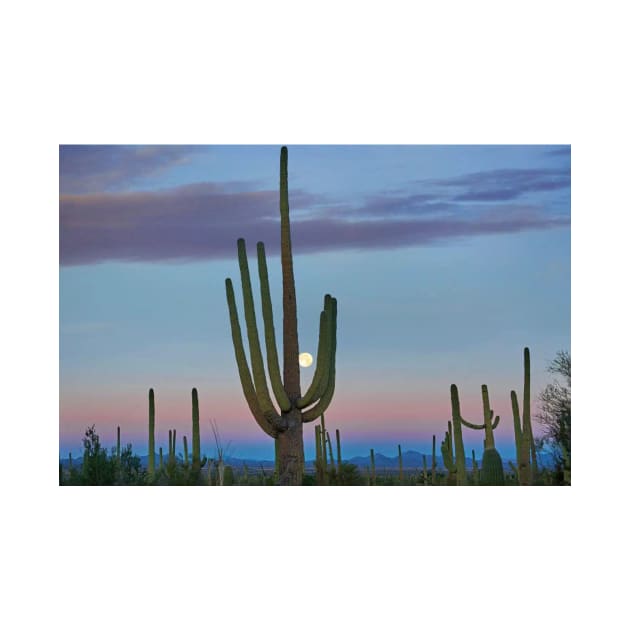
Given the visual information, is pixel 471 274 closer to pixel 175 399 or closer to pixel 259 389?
pixel 259 389

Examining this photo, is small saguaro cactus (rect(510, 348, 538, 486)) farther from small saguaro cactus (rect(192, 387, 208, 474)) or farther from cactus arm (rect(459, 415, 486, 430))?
small saguaro cactus (rect(192, 387, 208, 474))

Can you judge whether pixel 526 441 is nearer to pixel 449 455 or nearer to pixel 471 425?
pixel 471 425

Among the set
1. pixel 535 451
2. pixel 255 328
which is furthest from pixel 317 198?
pixel 535 451

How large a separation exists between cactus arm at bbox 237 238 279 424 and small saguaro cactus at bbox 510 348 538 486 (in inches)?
105

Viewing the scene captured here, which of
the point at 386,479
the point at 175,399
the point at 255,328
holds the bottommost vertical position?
the point at 386,479

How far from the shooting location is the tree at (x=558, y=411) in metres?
12.5

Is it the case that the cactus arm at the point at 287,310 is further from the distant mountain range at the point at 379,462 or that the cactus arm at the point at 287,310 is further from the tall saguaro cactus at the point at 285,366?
the distant mountain range at the point at 379,462

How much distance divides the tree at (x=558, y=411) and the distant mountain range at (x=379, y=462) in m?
0.21

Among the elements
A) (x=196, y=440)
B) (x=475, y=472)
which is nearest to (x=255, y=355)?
(x=196, y=440)

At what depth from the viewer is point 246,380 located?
12.0 metres

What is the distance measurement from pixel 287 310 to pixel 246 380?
0.87m

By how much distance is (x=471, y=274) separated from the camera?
12.9 meters
